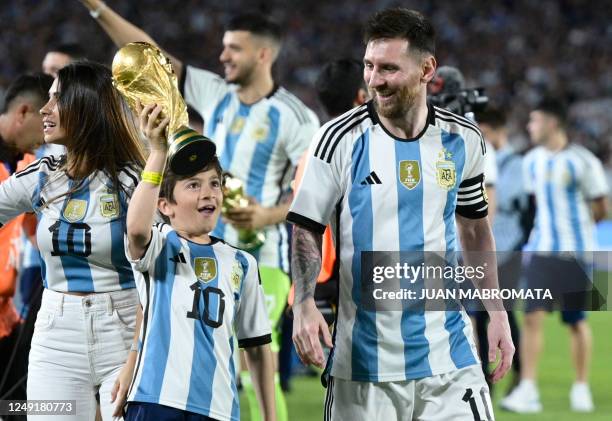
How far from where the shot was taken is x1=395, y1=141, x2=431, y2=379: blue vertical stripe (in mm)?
3811

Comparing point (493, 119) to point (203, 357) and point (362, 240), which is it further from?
point (203, 357)

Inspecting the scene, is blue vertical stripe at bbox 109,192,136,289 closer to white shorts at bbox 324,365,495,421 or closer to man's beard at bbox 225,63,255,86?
white shorts at bbox 324,365,495,421

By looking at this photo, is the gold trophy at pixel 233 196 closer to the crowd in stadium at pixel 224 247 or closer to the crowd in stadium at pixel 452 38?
the crowd in stadium at pixel 224 247

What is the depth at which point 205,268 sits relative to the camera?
3.81 meters

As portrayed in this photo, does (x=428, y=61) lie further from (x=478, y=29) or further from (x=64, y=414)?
(x=478, y=29)

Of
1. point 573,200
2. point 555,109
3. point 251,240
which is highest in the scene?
point 555,109

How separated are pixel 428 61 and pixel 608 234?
14157mm

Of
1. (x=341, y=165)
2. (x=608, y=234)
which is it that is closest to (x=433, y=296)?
(x=341, y=165)

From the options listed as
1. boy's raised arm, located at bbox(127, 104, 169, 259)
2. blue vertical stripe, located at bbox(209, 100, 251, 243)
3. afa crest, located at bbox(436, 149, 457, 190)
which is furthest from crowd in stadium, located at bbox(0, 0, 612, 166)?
boy's raised arm, located at bbox(127, 104, 169, 259)

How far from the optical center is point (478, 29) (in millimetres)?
26062

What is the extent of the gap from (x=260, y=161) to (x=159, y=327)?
115 inches

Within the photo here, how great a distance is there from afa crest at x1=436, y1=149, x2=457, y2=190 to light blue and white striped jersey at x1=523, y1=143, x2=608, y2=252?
15.6ft

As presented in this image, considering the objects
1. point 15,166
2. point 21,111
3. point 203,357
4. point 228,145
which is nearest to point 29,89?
point 21,111

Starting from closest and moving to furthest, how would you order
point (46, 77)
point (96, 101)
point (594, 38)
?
point (96, 101) < point (46, 77) < point (594, 38)
